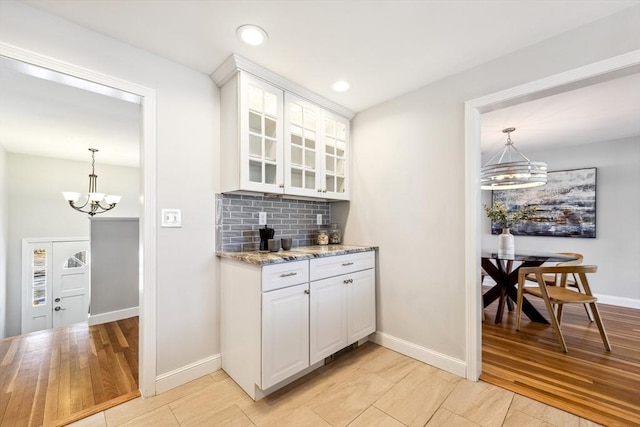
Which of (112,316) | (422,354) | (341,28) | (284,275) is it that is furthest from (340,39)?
(112,316)

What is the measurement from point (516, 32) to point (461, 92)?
1.57ft

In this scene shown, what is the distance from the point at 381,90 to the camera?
2.37 m

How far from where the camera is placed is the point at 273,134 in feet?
7.17

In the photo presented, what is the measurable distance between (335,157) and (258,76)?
103cm

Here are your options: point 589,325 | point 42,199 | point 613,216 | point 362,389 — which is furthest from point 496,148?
point 42,199

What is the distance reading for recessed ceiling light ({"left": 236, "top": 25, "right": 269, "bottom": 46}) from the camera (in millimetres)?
1612

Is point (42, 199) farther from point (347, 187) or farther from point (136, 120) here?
point (347, 187)

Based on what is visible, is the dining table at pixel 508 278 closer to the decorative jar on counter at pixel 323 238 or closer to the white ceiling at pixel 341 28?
the decorative jar on counter at pixel 323 238

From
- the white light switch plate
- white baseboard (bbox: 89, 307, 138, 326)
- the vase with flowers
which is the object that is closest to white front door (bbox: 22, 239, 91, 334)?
white baseboard (bbox: 89, 307, 138, 326)

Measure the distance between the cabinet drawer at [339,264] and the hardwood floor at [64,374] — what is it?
4.79 feet

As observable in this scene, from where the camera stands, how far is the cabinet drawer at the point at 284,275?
5.63 ft

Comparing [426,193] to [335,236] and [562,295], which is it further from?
[562,295]

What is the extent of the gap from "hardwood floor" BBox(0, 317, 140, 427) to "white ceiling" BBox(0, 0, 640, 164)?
229 centimetres

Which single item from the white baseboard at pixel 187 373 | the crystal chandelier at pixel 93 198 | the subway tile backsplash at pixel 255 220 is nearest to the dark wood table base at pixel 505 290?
the subway tile backsplash at pixel 255 220
